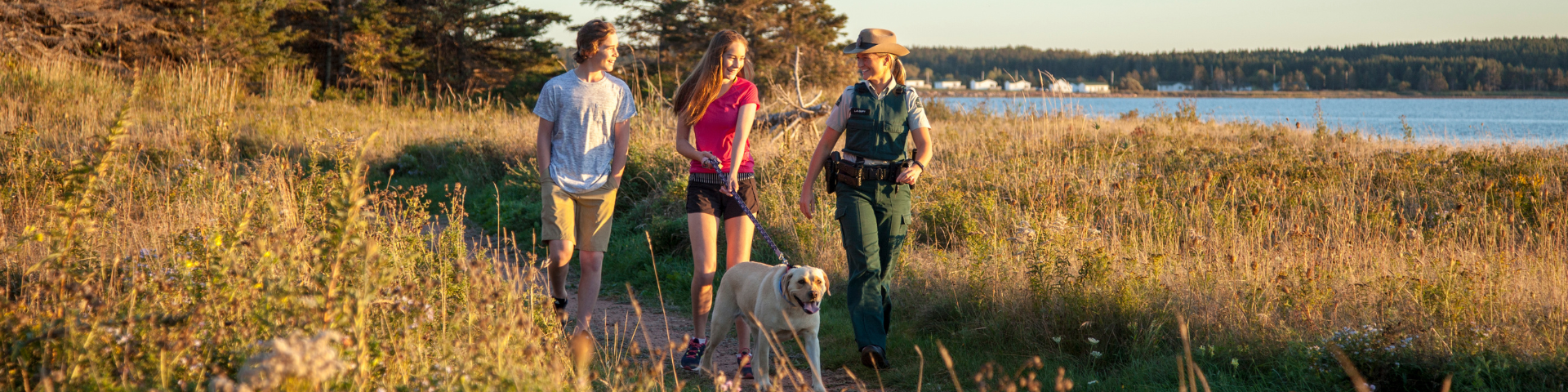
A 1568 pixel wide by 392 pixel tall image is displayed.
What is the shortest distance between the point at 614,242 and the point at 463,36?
2462 centimetres

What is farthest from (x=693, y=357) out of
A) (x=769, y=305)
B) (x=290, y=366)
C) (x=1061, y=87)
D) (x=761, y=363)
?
(x=1061, y=87)

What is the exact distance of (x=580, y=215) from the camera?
15.9 ft

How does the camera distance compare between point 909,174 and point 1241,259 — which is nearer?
point 909,174

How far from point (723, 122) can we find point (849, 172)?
0.72 metres

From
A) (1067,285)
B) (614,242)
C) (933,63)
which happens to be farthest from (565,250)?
(933,63)

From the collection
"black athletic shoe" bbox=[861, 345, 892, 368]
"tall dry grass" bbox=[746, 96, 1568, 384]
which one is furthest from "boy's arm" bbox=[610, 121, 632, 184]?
"tall dry grass" bbox=[746, 96, 1568, 384]

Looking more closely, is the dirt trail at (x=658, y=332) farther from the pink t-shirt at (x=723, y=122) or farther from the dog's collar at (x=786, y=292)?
the pink t-shirt at (x=723, y=122)

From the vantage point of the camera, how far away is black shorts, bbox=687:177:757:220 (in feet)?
15.5

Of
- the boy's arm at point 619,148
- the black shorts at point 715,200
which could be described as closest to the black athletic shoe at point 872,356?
the black shorts at point 715,200

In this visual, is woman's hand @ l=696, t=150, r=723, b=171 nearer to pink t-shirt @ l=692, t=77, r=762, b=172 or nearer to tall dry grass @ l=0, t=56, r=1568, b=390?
pink t-shirt @ l=692, t=77, r=762, b=172

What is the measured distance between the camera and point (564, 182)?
4.67m

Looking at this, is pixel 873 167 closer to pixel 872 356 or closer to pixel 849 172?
pixel 849 172

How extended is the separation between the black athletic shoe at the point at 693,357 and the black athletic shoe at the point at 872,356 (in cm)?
86

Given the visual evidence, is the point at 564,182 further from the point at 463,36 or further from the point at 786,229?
the point at 463,36
